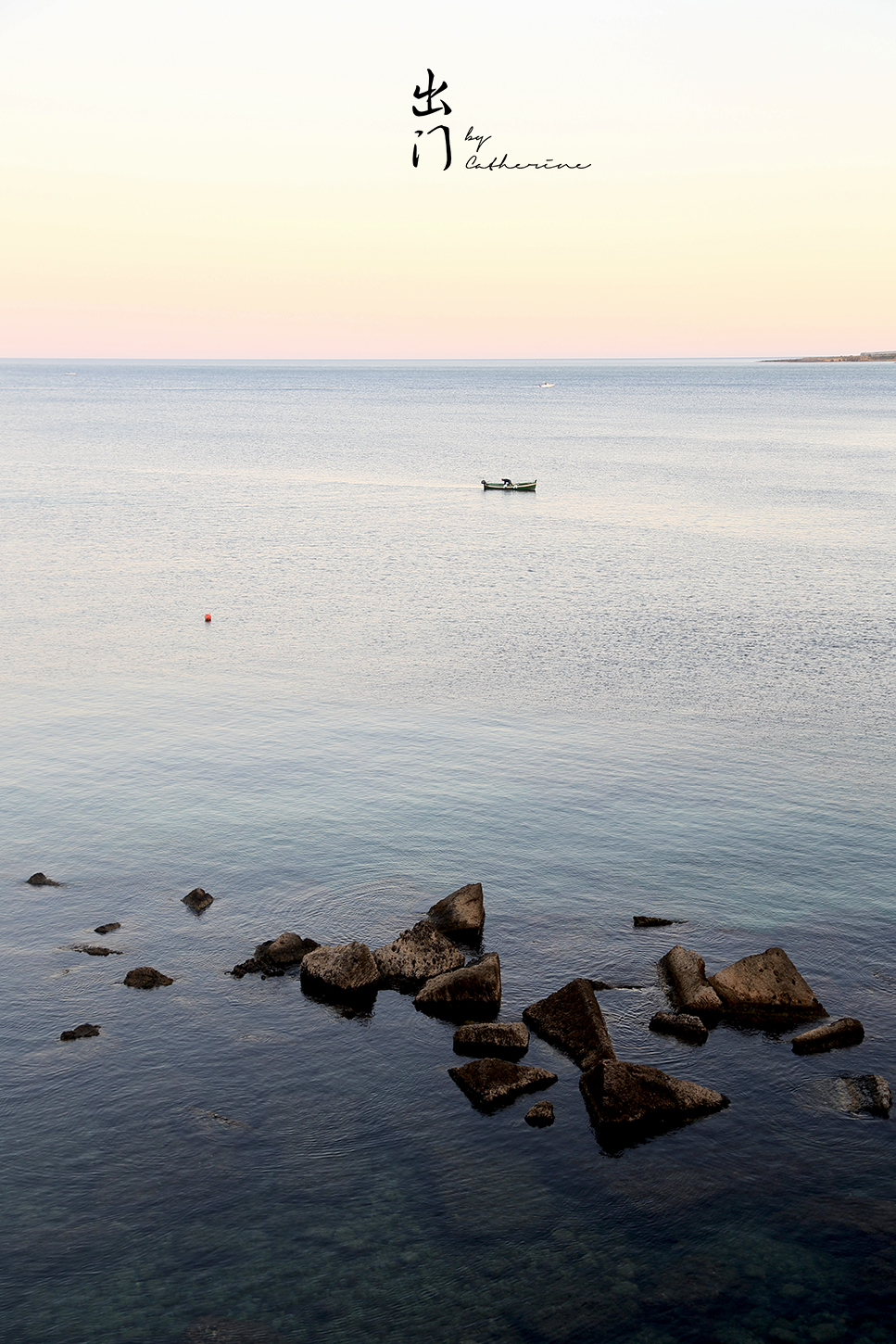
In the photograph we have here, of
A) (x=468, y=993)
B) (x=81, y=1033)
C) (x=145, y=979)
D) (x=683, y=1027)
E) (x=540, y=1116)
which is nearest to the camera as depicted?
(x=540, y=1116)

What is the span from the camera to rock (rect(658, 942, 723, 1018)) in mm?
32875

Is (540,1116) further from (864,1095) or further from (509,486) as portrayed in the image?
(509,486)

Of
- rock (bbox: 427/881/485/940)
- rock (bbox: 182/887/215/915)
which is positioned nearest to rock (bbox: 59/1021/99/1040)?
rock (bbox: 182/887/215/915)

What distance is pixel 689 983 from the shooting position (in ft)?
109

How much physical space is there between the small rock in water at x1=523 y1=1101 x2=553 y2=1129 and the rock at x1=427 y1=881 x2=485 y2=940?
29.0 feet

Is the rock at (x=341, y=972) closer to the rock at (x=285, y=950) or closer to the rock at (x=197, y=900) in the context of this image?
the rock at (x=285, y=950)

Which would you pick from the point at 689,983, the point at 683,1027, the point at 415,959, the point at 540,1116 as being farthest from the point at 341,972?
the point at 689,983

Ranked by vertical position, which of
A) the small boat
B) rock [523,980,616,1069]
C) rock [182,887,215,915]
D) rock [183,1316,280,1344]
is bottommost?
Result: rock [183,1316,280,1344]

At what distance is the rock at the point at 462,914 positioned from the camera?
122ft

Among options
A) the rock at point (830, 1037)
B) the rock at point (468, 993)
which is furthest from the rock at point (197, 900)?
the rock at point (830, 1037)

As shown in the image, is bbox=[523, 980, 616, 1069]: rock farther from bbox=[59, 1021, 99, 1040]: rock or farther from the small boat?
the small boat

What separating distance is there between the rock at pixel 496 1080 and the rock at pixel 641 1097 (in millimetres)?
1521

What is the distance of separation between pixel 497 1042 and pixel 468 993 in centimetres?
223

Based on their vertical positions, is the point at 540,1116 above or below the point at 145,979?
below
